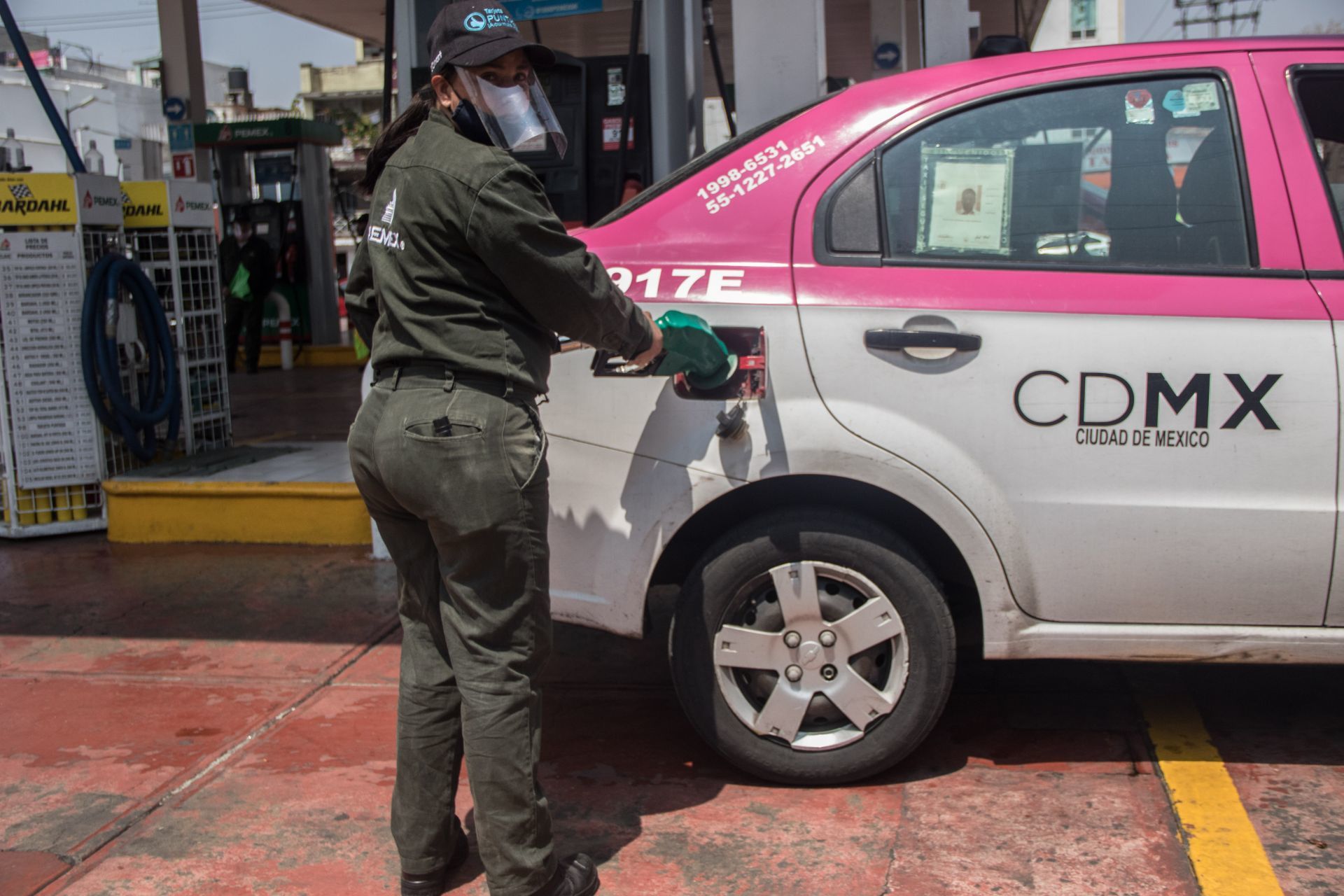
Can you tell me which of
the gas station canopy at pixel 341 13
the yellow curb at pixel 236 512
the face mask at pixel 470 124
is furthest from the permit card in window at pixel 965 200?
the gas station canopy at pixel 341 13

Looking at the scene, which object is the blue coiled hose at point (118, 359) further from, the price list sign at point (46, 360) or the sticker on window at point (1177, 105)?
the sticker on window at point (1177, 105)

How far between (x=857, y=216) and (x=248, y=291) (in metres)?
11.7

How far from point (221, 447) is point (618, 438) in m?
5.02

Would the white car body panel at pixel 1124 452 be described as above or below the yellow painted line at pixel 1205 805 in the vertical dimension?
above

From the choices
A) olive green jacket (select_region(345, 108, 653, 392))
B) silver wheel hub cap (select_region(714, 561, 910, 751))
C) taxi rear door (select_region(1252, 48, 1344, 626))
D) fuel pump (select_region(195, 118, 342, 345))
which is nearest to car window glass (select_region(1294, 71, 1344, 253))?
taxi rear door (select_region(1252, 48, 1344, 626))

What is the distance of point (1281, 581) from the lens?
3.02 metres

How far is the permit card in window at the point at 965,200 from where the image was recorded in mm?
3113

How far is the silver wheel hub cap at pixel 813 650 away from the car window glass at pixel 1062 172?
0.86 meters

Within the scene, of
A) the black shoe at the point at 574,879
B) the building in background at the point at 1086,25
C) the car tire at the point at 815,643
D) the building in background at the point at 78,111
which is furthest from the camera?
the building in background at the point at 78,111

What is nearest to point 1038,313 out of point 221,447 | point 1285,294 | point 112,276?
point 1285,294

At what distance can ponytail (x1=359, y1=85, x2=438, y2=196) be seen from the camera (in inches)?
107

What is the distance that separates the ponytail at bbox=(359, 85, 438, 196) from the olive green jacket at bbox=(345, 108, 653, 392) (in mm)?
98

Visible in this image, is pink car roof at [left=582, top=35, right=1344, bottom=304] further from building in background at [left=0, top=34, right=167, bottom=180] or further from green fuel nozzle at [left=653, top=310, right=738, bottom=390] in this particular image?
building in background at [left=0, top=34, right=167, bottom=180]

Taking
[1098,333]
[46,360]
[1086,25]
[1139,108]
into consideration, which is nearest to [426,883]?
[1098,333]
